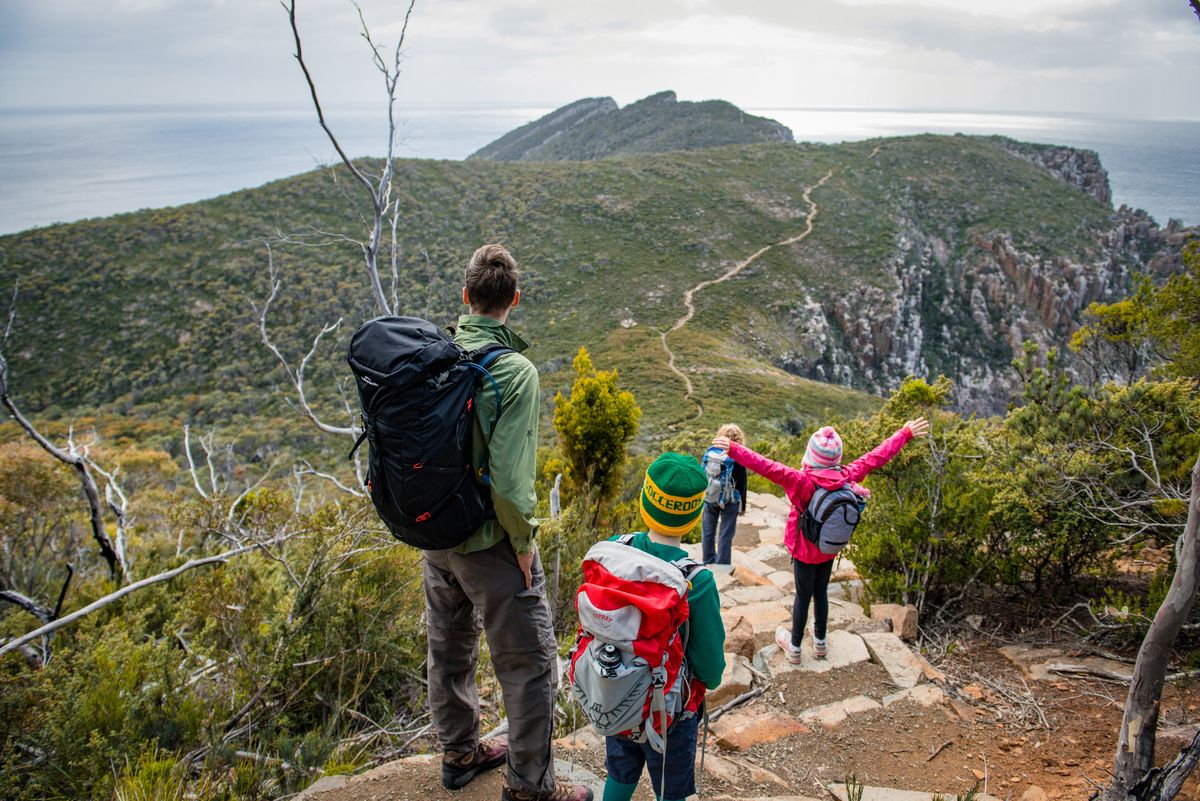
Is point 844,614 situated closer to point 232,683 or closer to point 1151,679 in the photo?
point 1151,679

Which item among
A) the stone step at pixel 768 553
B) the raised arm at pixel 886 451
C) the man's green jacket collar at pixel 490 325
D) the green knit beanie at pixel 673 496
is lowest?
the stone step at pixel 768 553

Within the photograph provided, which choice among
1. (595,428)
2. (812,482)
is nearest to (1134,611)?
(812,482)

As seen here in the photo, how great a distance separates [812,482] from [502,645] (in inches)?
79.5

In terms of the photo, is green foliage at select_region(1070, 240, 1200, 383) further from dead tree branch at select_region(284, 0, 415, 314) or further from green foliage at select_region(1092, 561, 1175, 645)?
dead tree branch at select_region(284, 0, 415, 314)

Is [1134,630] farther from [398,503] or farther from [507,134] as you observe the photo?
[507,134]

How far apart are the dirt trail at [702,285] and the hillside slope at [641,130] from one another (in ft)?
93.6

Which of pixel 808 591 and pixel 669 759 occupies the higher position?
pixel 669 759

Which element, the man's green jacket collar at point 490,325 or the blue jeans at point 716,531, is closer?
the man's green jacket collar at point 490,325

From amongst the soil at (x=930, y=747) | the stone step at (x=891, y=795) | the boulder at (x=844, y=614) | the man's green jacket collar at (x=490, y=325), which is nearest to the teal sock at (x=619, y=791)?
the soil at (x=930, y=747)

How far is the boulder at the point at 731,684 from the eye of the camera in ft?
11.6

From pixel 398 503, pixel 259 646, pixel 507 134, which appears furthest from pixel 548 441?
pixel 507 134

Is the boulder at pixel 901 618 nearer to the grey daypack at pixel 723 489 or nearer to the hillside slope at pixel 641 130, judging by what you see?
the grey daypack at pixel 723 489

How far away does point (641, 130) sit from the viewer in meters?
80.9

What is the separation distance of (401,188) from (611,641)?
42.2 meters
